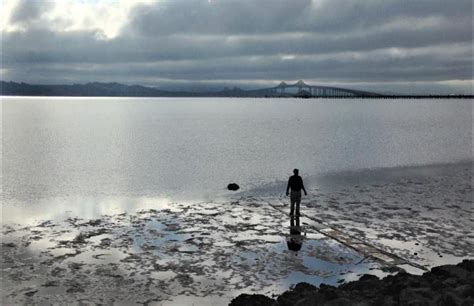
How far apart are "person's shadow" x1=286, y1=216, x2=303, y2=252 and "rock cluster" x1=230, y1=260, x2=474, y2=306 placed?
5.30 m

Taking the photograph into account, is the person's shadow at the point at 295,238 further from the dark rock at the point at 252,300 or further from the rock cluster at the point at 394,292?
the dark rock at the point at 252,300

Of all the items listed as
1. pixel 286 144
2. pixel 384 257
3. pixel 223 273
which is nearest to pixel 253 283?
pixel 223 273

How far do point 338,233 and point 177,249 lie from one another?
8.14 m

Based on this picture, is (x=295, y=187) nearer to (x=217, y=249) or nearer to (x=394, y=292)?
(x=217, y=249)

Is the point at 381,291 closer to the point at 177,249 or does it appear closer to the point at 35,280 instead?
the point at 177,249

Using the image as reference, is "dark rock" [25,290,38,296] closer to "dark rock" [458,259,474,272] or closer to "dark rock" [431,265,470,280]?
"dark rock" [431,265,470,280]

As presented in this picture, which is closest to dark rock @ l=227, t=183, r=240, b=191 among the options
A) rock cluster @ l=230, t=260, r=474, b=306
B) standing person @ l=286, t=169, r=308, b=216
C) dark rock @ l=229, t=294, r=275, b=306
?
standing person @ l=286, t=169, r=308, b=216

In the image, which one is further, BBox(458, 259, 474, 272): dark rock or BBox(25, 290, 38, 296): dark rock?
BBox(458, 259, 474, 272): dark rock

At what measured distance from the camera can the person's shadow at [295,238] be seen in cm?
2138

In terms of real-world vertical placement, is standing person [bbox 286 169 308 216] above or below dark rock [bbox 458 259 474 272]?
above

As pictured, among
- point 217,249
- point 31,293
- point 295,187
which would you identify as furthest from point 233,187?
point 31,293

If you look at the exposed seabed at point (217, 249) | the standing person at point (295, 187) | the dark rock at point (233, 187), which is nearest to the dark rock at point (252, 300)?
the exposed seabed at point (217, 249)

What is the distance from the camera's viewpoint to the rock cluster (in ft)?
43.5

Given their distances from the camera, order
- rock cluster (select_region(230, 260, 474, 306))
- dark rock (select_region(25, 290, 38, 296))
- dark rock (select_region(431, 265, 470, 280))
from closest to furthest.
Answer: rock cluster (select_region(230, 260, 474, 306)) < dark rock (select_region(431, 265, 470, 280)) < dark rock (select_region(25, 290, 38, 296))
